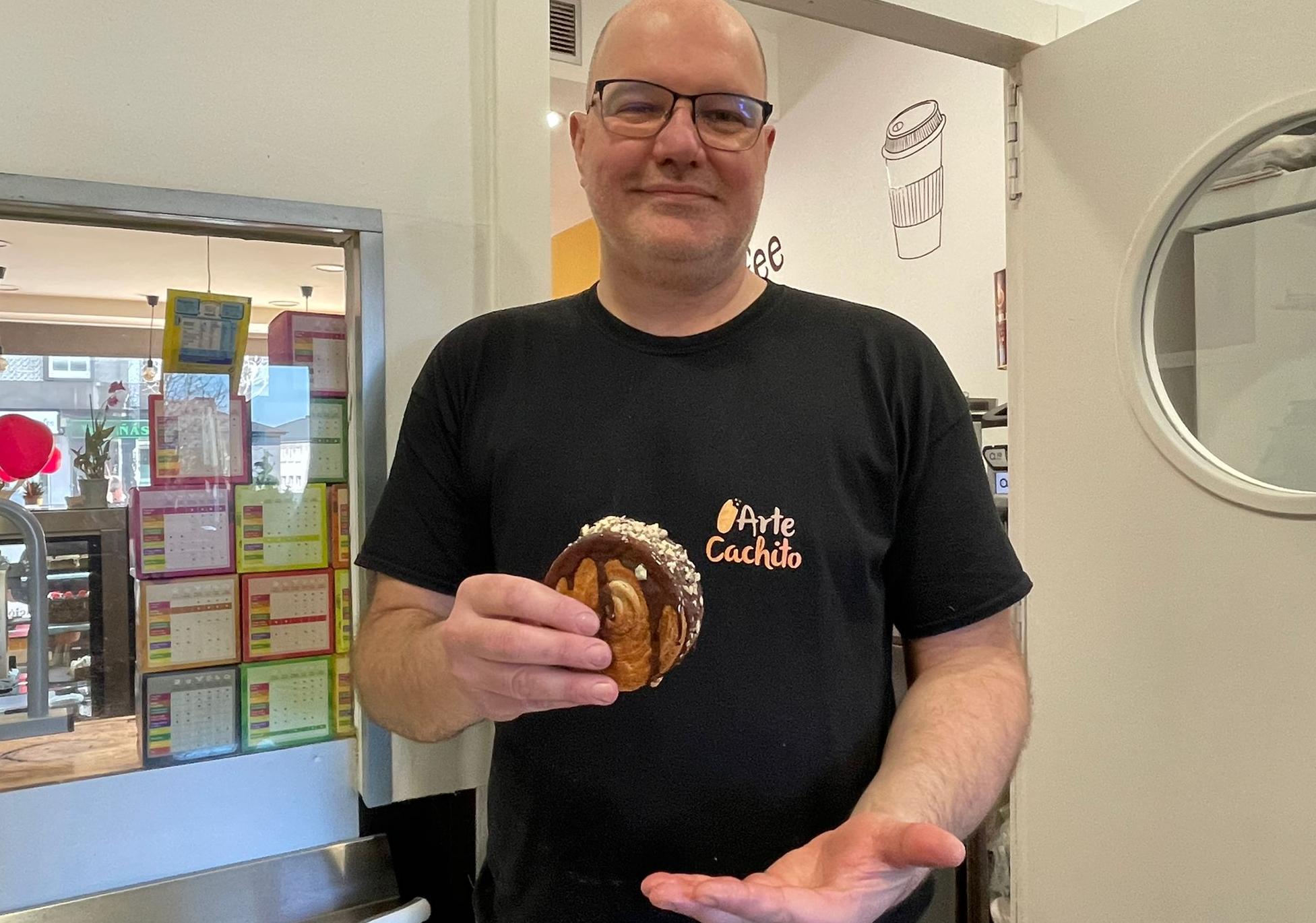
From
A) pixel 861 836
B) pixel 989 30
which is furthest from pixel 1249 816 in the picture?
pixel 989 30

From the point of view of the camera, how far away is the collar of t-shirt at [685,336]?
3.43 ft

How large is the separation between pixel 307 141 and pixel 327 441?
0.42 m

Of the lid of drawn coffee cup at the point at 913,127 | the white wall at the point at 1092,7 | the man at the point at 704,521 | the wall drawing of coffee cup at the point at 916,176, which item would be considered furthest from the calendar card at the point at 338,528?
the lid of drawn coffee cup at the point at 913,127

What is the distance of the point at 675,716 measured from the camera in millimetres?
944

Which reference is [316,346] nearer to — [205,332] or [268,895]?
[205,332]

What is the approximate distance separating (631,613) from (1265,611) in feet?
3.52

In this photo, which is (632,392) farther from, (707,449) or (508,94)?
(508,94)

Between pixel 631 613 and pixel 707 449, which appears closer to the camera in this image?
pixel 631 613

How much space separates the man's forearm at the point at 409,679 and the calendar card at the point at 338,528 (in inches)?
8.7

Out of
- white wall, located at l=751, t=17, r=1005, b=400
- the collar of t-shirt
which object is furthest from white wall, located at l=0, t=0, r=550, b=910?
white wall, located at l=751, t=17, r=1005, b=400

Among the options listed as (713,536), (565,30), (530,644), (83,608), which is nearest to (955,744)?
(713,536)

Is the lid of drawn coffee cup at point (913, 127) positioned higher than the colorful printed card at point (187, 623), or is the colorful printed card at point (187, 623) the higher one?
the lid of drawn coffee cup at point (913, 127)

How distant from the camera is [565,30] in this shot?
74.6 inches

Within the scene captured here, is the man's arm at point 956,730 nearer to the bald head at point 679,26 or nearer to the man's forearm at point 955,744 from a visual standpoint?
the man's forearm at point 955,744
